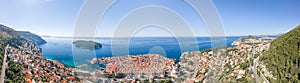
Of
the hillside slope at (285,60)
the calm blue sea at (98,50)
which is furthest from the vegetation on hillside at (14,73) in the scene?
the hillside slope at (285,60)

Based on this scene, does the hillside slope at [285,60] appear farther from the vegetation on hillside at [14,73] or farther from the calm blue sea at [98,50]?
the vegetation on hillside at [14,73]

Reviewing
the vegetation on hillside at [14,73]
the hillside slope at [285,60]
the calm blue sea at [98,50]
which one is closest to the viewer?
the vegetation on hillside at [14,73]

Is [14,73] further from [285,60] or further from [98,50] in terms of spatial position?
[98,50]

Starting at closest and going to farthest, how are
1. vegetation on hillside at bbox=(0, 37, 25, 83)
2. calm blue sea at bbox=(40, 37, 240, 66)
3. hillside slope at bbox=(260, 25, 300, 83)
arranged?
vegetation on hillside at bbox=(0, 37, 25, 83), hillside slope at bbox=(260, 25, 300, 83), calm blue sea at bbox=(40, 37, 240, 66)

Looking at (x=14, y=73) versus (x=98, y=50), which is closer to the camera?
(x=14, y=73)

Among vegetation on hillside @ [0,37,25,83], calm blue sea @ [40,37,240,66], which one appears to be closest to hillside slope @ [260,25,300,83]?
calm blue sea @ [40,37,240,66]

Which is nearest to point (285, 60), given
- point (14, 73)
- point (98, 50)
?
point (14, 73)

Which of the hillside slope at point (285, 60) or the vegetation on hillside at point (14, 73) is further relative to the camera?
the hillside slope at point (285, 60)

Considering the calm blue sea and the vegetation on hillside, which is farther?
the calm blue sea

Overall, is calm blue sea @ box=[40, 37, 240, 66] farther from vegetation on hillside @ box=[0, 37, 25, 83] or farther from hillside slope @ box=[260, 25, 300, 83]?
hillside slope @ box=[260, 25, 300, 83]
